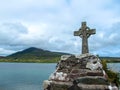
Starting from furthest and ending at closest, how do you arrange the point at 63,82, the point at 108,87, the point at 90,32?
the point at 90,32
the point at 63,82
the point at 108,87

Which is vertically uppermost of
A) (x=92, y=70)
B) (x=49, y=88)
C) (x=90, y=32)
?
(x=90, y=32)

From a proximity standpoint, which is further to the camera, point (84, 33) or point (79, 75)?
point (84, 33)

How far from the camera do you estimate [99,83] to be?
33.6 ft

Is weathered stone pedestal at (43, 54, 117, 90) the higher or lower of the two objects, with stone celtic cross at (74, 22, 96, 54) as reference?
lower

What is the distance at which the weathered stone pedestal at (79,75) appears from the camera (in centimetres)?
1025

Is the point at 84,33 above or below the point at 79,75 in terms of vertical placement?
above

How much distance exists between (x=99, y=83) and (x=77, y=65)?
123 cm

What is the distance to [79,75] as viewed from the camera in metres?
10.6

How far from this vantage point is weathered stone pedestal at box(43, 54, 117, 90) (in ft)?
33.6

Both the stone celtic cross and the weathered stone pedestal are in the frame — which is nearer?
the weathered stone pedestal

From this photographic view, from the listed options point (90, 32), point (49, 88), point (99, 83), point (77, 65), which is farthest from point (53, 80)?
point (90, 32)

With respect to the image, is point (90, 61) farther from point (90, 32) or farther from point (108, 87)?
point (90, 32)

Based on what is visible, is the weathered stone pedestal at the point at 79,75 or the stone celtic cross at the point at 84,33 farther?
the stone celtic cross at the point at 84,33

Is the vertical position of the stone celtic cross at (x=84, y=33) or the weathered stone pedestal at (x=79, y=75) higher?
the stone celtic cross at (x=84, y=33)
